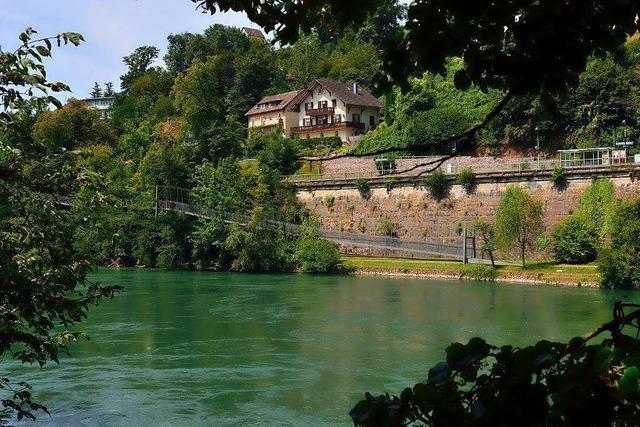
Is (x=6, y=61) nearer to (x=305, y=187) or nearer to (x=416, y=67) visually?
(x=416, y=67)

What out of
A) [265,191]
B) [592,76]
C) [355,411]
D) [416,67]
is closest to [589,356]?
[355,411]

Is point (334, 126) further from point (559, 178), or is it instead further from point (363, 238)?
point (559, 178)

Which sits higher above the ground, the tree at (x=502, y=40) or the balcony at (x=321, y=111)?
the balcony at (x=321, y=111)

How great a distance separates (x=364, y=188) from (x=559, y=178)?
10.5 m

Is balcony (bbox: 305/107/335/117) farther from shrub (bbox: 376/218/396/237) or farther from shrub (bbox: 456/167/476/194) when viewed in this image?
shrub (bbox: 456/167/476/194)

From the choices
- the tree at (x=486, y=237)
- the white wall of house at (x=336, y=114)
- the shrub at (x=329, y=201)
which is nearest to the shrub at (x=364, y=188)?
the shrub at (x=329, y=201)

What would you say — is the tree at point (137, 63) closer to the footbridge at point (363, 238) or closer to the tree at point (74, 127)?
the tree at point (74, 127)

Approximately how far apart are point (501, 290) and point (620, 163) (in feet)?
27.9

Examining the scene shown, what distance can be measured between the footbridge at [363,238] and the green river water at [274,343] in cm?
526

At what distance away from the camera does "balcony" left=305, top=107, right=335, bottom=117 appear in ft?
176

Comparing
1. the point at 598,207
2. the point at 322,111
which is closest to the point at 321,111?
the point at 322,111

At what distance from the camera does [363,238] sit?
38406mm

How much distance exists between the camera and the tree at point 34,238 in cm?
585

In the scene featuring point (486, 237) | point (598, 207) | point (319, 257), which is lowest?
point (319, 257)
